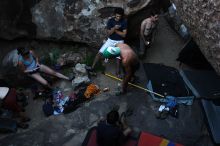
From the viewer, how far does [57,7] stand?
10352mm

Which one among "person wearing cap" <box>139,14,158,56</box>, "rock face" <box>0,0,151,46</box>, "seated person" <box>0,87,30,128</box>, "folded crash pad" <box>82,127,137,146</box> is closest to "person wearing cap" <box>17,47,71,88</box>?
"seated person" <box>0,87,30,128</box>

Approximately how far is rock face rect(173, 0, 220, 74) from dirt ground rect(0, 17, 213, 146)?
2176 mm

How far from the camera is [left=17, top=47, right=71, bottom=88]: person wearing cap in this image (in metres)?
9.36

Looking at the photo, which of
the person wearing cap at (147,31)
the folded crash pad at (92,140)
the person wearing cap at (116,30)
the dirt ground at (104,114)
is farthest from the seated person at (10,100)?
the person wearing cap at (147,31)

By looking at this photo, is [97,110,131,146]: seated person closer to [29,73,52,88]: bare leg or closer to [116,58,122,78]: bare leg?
[116,58,122,78]: bare leg

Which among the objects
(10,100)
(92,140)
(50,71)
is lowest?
(92,140)

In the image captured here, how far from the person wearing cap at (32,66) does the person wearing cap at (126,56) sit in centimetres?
185

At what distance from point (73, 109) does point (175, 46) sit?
3.46 metres

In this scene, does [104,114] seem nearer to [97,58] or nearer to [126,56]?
[126,56]

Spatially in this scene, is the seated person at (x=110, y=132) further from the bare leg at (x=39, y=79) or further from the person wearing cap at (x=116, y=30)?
the bare leg at (x=39, y=79)

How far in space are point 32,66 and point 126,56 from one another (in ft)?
8.65

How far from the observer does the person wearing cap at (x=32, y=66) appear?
9.36 metres

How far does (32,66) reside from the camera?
9.59 m

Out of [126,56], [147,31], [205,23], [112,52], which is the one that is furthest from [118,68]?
[205,23]
